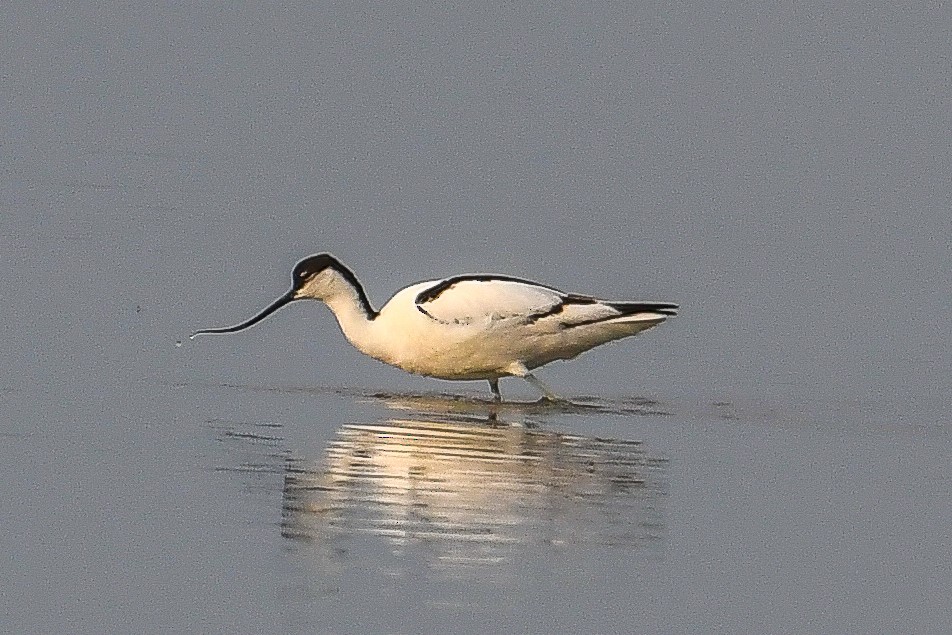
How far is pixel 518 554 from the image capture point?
8.91 metres

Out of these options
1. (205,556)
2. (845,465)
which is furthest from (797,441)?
(205,556)

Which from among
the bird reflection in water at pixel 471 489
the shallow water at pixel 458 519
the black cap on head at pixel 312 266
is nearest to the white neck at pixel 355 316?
the black cap on head at pixel 312 266

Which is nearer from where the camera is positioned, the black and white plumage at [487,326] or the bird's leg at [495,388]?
the black and white plumage at [487,326]

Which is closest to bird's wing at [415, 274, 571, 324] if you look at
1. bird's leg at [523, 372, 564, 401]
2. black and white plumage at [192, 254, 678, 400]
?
black and white plumage at [192, 254, 678, 400]

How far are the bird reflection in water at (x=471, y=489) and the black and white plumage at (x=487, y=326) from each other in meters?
0.74

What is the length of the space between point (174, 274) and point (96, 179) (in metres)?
5.72

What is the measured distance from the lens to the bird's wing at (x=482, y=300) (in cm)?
1345

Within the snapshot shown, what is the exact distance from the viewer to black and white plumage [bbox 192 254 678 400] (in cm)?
1346

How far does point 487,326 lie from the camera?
529 inches

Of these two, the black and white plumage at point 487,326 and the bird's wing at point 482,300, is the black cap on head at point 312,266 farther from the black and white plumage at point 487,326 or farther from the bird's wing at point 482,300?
the bird's wing at point 482,300

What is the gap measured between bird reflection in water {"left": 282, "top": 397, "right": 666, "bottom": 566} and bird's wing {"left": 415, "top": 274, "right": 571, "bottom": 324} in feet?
2.59

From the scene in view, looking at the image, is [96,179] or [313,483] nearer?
[313,483]

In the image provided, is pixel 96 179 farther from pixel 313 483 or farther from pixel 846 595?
pixel 846 595

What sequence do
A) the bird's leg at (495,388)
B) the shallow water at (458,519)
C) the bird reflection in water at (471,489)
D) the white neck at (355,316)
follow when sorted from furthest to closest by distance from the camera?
the bird's leg at (495,388) < the white neck at (355,316) < the bird reflection in water at (471,489) < the shallow water at (458,519)
